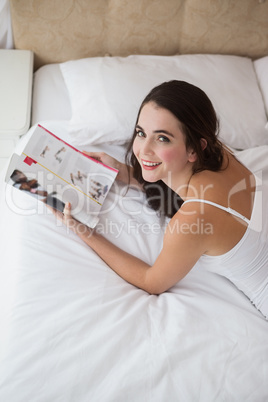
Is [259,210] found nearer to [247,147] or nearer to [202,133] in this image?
[202,133]

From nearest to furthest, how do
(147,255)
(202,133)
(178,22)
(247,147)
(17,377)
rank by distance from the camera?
(17,377)
(202,133)
(147,255)
(247,147)
(178,22)

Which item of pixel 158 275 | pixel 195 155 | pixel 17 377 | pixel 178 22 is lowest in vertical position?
pixel 17 377

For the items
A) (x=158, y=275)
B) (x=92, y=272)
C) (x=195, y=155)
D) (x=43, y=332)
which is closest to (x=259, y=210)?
(x=195, y=155)

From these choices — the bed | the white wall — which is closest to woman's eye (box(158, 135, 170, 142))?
the bed

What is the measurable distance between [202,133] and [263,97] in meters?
0.83

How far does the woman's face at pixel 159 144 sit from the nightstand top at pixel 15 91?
0.57m

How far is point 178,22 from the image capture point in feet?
5.46

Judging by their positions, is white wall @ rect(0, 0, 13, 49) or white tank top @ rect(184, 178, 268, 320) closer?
white tank top @ rect(184, 178, 268, 320)

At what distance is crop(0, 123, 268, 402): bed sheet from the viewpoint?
87cm

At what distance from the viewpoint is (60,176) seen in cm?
122

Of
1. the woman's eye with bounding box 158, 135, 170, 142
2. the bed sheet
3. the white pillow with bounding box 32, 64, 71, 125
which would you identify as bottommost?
the bed sheet

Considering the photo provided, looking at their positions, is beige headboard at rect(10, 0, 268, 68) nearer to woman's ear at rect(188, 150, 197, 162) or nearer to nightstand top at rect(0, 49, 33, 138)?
nightstand top at rect(0, 49, 33, 138)

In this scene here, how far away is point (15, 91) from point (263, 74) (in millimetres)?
1131

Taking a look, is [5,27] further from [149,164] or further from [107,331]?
[107,331]
